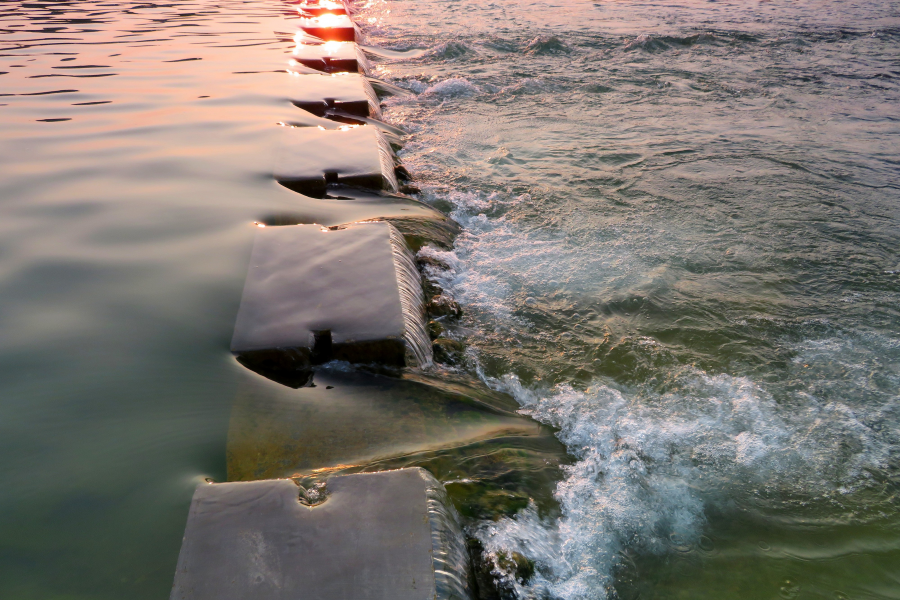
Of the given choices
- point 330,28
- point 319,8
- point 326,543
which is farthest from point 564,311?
point 319,8

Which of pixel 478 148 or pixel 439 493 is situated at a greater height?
pixel 439 493

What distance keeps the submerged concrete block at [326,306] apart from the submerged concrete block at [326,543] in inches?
27.9

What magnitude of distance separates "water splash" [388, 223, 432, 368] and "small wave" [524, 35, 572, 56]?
24.4 feet

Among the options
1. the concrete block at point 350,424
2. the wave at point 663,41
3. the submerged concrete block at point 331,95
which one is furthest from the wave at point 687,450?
the wave at point 663,41

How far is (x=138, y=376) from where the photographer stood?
211 cm

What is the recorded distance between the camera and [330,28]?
10906mm

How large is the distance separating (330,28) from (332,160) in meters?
8.10

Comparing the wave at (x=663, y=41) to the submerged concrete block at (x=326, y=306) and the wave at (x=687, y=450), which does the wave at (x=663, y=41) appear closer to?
the wave at (x=687, y=450)

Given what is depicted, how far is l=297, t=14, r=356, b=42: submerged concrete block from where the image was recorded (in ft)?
34.6

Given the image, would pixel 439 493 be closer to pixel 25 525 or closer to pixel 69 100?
pixel 25 525

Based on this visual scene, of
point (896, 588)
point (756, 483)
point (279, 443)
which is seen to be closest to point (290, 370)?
point (279, 443)

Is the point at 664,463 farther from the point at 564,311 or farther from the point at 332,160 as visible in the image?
the point at 332,160

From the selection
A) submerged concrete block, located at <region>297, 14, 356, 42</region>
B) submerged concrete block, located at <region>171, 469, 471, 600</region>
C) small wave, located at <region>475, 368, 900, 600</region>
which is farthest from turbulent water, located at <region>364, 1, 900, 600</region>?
submerged concrete block, located at <region>297, 14, 356, 42</region>

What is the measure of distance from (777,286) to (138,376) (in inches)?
130
